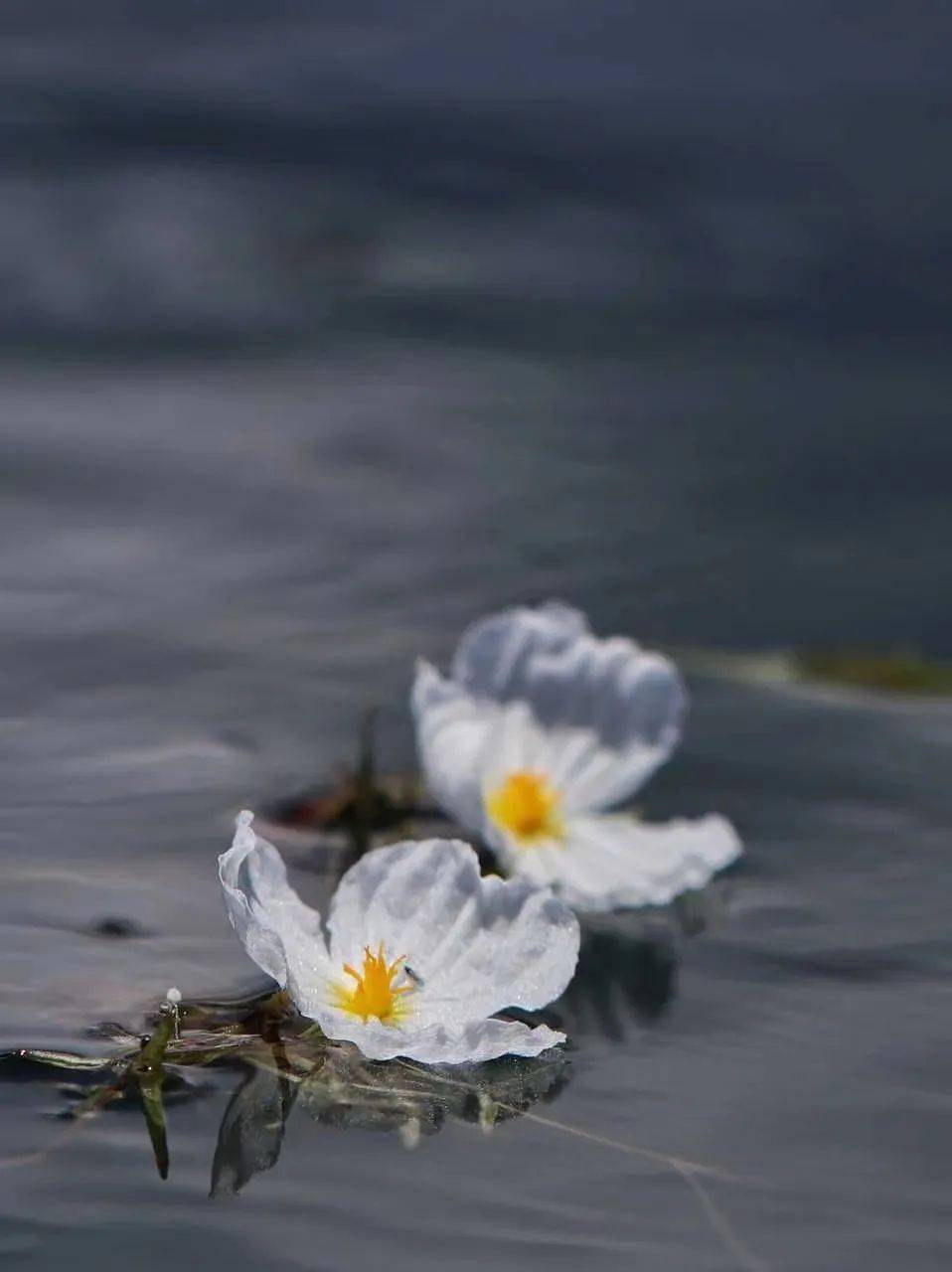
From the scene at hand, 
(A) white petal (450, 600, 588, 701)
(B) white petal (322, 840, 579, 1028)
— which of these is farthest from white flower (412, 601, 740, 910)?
(B) white petal (322, 840, 579, 1028)

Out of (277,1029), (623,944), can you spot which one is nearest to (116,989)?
(277,1029)

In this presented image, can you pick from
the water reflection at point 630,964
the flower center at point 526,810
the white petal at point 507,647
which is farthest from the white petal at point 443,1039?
the white petal at point 507,647

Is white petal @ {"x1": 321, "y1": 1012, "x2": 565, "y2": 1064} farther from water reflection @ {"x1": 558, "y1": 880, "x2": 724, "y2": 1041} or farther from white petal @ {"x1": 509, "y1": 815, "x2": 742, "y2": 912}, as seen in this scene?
white petal @ {"x1": 509, "y1": 815, "x2": 742, "y2": 912}

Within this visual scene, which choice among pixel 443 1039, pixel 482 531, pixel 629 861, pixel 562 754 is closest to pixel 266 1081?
pixel 443 1039

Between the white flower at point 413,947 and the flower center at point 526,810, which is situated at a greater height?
the flower center at point 526,810

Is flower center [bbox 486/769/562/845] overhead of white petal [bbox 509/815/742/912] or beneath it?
overhead

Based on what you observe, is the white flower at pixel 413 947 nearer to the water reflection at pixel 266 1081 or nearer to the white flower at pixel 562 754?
the water reflection at pixel 266 1081
